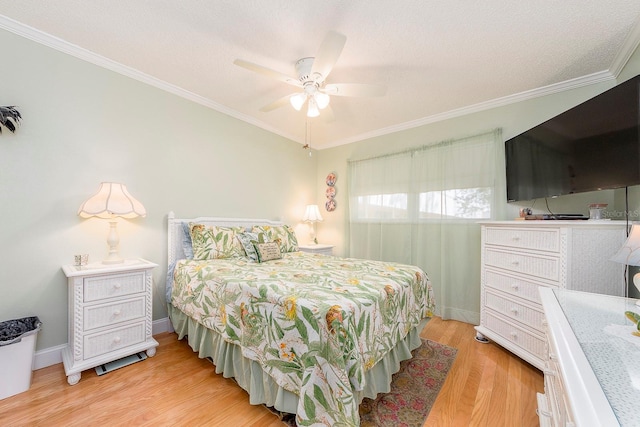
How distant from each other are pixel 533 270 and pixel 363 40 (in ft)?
7.11

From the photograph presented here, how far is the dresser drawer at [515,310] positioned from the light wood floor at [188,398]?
36 cm

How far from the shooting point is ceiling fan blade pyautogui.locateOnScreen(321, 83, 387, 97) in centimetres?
192

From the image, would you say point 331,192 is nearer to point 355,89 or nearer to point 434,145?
point 434,145

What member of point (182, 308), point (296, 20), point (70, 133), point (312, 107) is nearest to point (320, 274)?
point (182, 308)

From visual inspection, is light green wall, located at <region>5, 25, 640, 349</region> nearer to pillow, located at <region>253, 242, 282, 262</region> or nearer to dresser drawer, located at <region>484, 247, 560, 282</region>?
dresser drawer, located at <region>484, 247, 560, 282</region>

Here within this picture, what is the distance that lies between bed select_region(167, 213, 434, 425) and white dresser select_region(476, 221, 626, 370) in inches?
25.0

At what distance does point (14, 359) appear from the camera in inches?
61.2

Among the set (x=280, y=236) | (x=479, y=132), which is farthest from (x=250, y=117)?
(x=479, y=132)

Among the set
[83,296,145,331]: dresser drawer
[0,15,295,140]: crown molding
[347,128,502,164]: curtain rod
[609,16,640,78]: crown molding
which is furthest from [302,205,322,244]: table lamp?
[609,16,640,78]: crown molding

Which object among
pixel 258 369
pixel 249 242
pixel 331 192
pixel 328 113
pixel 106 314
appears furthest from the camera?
pixel 331 192

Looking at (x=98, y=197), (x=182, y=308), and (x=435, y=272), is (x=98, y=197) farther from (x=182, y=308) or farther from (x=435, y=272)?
(x=435, y=272)

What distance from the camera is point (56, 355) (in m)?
1.92

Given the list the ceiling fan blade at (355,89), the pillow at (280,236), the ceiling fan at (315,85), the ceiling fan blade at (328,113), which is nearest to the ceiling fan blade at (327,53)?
the ceiling fan at (315,85)

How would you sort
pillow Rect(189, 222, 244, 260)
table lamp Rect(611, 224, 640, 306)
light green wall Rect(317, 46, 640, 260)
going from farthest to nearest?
pillow Rect(189, 222, 244, 260) → light green wall Rect(317, 46, 640, 260) → table lamp Rect(611, 224, 640, 306)
